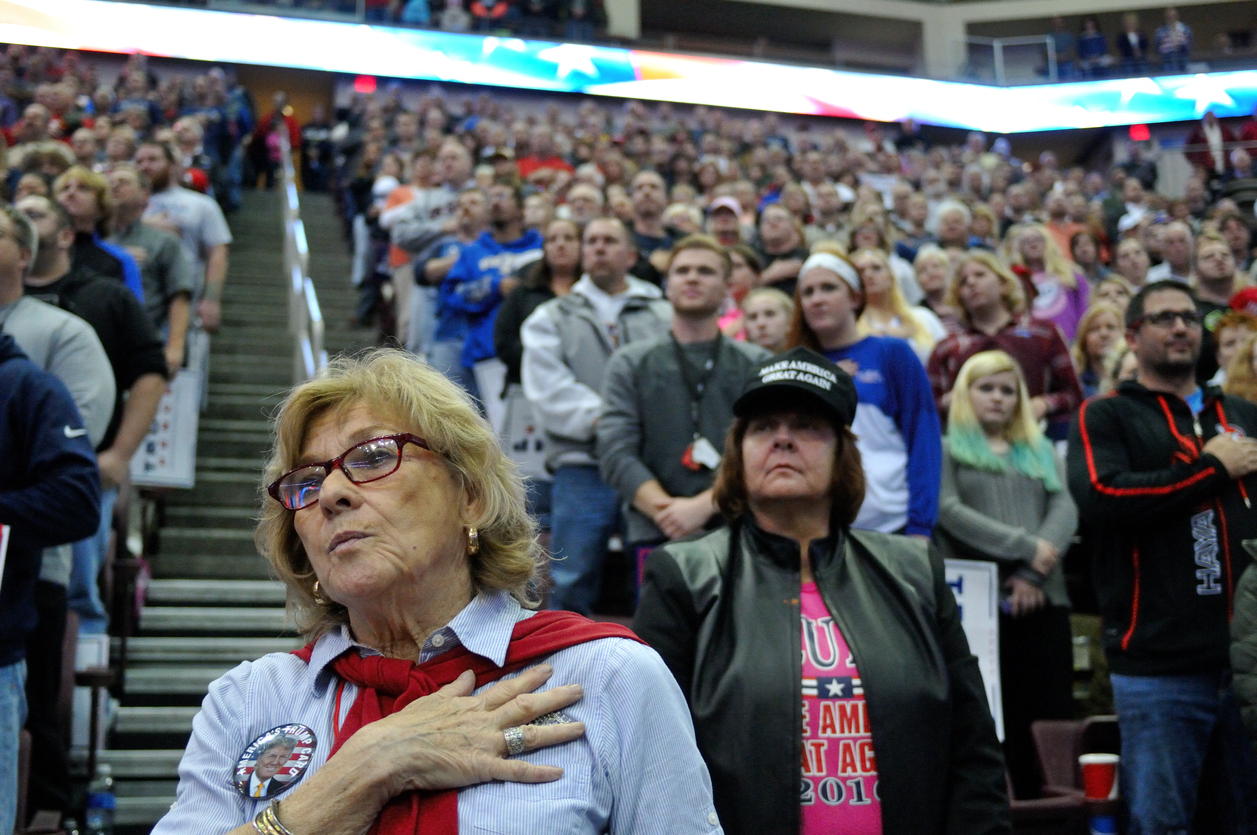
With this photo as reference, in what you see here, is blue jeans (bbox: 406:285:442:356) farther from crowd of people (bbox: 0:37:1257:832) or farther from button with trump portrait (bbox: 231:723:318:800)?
button with trump portrait (bbox: 231:723:318:800)

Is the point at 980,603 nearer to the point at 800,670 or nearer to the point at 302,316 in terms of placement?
the point at 800,670

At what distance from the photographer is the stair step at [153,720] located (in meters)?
4.27

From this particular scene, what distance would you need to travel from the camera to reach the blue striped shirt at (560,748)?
1587 millimetres

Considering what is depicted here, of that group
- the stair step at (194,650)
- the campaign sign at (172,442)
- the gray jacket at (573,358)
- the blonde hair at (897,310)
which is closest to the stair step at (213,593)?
the stair step at (194,650)

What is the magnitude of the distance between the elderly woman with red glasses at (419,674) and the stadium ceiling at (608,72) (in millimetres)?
17239

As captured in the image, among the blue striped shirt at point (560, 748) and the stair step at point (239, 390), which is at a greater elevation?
the stair step at point (239, 390)

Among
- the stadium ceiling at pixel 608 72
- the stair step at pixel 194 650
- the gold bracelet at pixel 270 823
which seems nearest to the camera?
the gold bracelet at pixel 270 823

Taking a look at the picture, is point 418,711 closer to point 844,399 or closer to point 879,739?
point 879,739

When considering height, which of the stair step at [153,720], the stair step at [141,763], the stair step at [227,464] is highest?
the stair step at [227,464]

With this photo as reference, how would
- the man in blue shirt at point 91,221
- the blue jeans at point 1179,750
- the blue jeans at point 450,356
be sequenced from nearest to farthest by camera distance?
1. the blue jeans at point 1179,750
2. the man in blue shirt at point 91,221
3. the blue jeans at point 450,356

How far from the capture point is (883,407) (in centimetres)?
396

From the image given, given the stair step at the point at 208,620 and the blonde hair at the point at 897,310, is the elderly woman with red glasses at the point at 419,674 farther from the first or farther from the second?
the blonde hair at the point at 897,310

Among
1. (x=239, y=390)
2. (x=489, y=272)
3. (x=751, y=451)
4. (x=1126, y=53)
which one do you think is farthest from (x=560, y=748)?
(x=1126, y=53)

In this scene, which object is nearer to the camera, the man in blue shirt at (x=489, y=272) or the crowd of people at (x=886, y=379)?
the crowd of people at (x=886, y=379)
